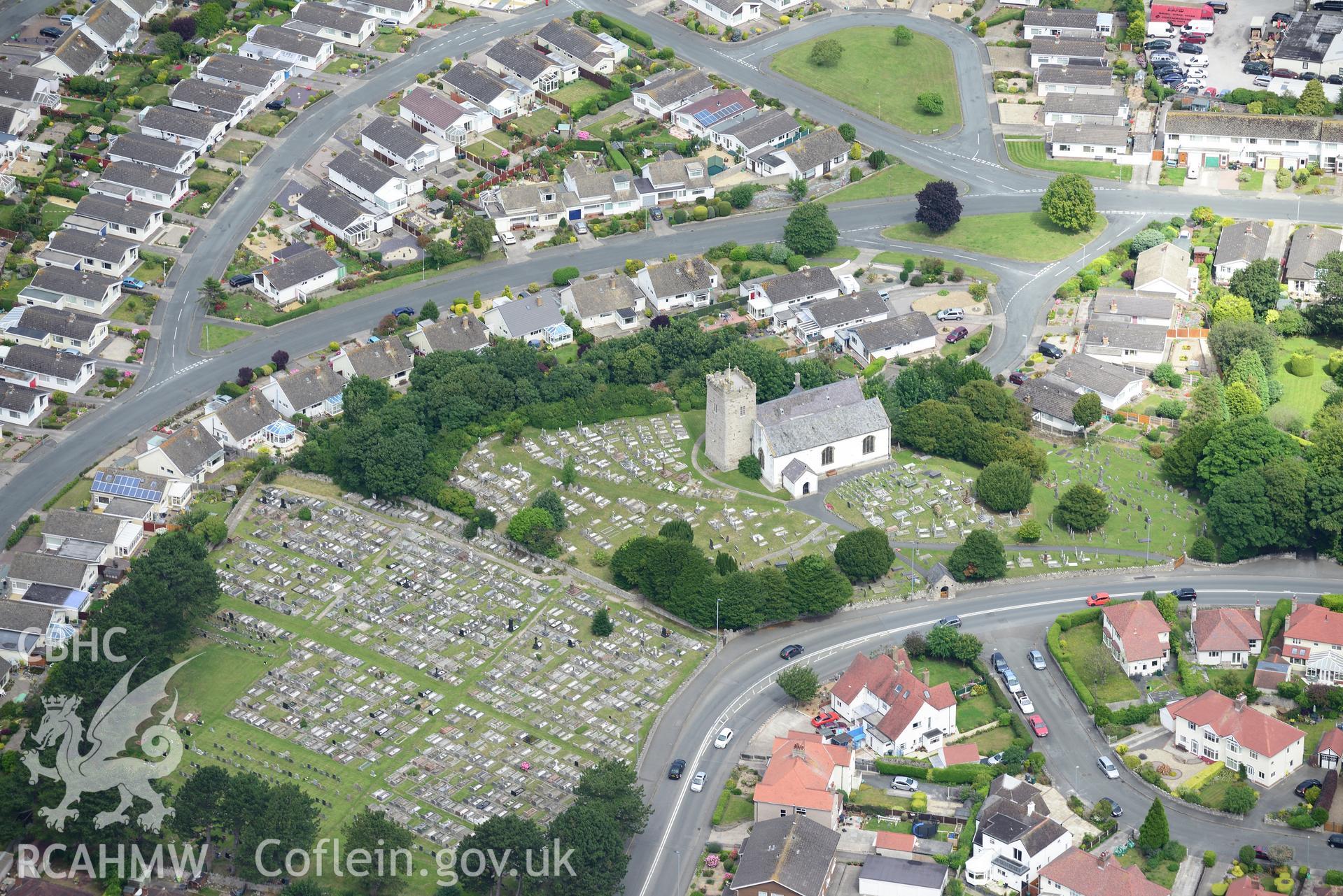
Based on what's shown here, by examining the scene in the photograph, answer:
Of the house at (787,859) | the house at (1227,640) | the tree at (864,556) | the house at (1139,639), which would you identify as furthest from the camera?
the tree at (864,556)

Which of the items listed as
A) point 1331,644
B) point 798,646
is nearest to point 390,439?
point 798,646

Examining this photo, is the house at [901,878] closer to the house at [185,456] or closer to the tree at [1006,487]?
the tree at [1006,487]

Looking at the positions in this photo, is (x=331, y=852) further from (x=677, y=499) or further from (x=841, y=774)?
(x=677, y=499)

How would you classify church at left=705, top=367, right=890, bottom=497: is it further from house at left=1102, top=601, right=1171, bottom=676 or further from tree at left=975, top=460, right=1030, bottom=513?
house at left=1102, top=601, right=1171, bottom=676

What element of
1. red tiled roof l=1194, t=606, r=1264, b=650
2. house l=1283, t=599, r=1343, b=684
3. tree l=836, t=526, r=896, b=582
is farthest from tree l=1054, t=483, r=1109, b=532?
house l=1283, t=599, r=1343, b=684

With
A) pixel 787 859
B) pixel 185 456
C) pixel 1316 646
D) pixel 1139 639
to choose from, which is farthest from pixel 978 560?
pixel 185 456

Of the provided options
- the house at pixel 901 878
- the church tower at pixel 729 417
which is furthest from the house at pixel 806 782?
the church tower at pixel 729 417
